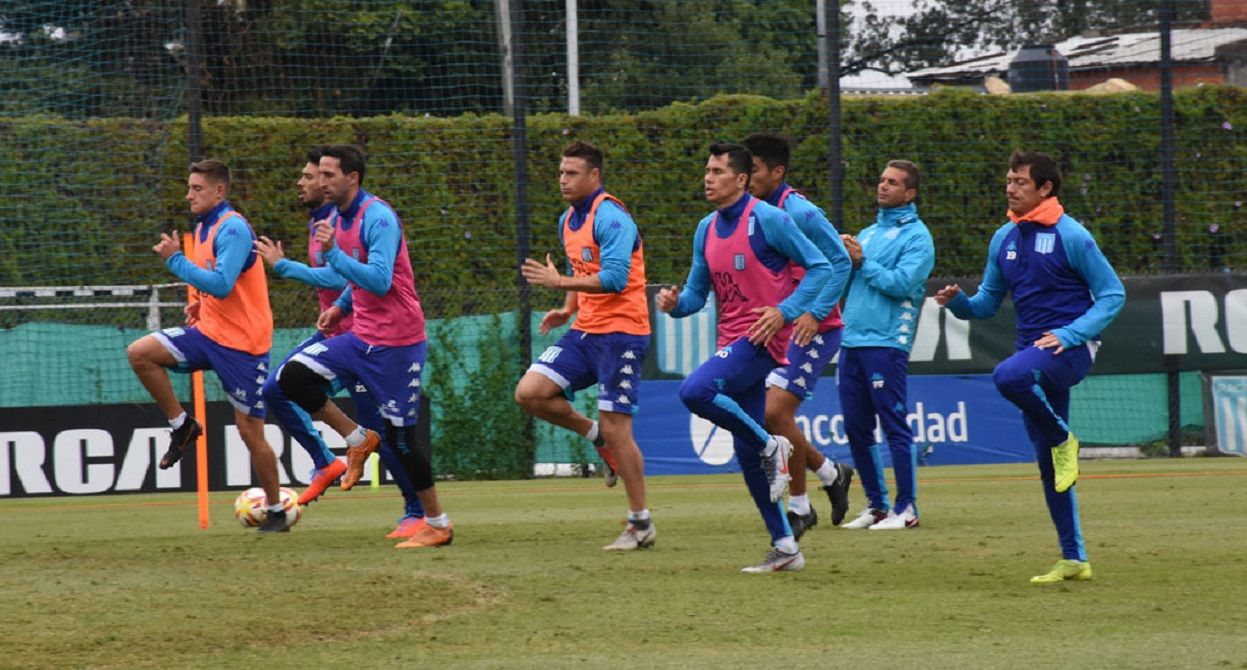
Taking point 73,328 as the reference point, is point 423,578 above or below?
below

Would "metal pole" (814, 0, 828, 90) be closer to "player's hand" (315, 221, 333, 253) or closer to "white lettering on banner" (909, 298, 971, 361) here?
"white lettering on banner" (909, 298, 971, 361)

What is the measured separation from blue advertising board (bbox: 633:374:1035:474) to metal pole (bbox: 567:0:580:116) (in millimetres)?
4353

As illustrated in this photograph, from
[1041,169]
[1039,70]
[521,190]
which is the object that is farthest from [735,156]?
[1039,70]

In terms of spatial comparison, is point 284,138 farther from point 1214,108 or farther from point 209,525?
point 1214,108

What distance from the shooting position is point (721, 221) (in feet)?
27.2

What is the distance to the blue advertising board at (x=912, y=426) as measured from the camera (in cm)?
1616

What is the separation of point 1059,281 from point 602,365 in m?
2.75

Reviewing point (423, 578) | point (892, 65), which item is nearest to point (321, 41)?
point (892, 65)

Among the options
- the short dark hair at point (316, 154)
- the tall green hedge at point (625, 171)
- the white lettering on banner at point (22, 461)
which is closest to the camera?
the short dark hair at point (316, 154)

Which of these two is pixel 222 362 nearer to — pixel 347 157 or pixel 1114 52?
pixel 347 157

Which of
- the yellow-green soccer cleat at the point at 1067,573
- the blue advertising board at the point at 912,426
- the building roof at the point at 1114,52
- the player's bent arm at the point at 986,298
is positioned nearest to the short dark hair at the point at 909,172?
the player's bent arm at the point at 986,298

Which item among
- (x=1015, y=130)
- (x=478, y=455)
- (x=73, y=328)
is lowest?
(x=478, y=455)

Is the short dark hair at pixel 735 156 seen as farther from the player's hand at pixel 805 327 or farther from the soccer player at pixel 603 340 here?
the soccer player at pixel 603 340

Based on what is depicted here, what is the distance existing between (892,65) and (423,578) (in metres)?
13.9
